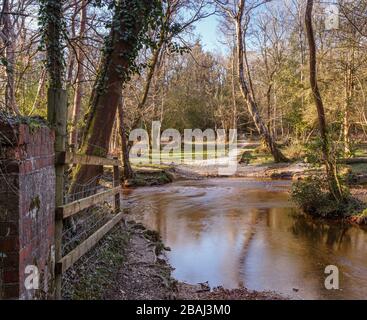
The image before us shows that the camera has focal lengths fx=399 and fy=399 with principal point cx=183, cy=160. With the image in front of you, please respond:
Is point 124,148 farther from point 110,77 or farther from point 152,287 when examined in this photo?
point 152,287

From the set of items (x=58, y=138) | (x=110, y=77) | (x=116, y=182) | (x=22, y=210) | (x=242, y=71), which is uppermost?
(x=242, y=71)

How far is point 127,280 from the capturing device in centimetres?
545

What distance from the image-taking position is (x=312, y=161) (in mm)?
12539

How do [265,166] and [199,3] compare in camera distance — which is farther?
[265,166]

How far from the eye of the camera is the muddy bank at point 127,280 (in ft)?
14.9

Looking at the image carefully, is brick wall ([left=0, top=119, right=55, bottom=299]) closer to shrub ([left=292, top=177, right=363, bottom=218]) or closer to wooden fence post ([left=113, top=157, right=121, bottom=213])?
wooden fence post ([left=113, top=157, right=121, bottom=213])

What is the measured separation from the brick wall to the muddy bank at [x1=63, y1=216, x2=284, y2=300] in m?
1.15

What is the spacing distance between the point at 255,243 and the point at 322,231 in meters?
2.30

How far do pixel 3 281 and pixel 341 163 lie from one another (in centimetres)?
1178

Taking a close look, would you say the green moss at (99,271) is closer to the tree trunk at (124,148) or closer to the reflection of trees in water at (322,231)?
the reflection of trees in water at (322,231)

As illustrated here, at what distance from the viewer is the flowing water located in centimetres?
681

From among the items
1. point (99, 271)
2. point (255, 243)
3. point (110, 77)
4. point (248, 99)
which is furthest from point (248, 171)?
point (99, 271)

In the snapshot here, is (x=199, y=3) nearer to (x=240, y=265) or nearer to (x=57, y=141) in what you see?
(x=240, y=265)
